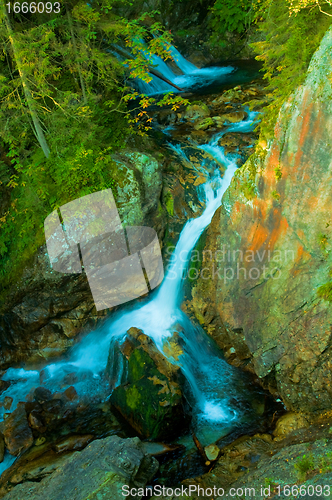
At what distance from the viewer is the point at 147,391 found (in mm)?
6531

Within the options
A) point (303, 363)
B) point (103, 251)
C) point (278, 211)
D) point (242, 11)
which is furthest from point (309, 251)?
point (242, 11)


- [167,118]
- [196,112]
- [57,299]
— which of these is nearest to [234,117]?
[196,112]

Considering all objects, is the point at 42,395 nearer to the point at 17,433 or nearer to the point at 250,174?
the point at 17,433

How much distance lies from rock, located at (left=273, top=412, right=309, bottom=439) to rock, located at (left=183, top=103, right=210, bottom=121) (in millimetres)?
9936

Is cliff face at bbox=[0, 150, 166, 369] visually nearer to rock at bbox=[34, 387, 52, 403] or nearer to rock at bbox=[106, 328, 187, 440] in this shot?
rock at bbox=[34, 387, 52, 403]

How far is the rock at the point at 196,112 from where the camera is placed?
1177cm

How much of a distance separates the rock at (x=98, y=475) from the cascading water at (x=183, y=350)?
1555 millimetres

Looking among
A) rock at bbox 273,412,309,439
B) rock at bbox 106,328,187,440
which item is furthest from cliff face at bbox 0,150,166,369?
rock at bbox 273,412,309,439

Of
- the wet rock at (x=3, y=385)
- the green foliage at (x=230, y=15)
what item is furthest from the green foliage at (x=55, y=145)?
the green foliage at (x=230, y=15)

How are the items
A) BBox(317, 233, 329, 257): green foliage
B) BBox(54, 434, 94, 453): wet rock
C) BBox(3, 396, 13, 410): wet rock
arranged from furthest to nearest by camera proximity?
BBox(3, 396, 13, 410): wet rock < BBox(54, 434, 94, 453): wet rock < BBox(317, 233, 329, 257): green foliage

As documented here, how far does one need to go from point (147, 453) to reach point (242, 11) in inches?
779

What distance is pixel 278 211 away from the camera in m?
6.32

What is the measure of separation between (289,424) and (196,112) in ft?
34.2

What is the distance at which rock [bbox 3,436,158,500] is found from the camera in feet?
15.2
